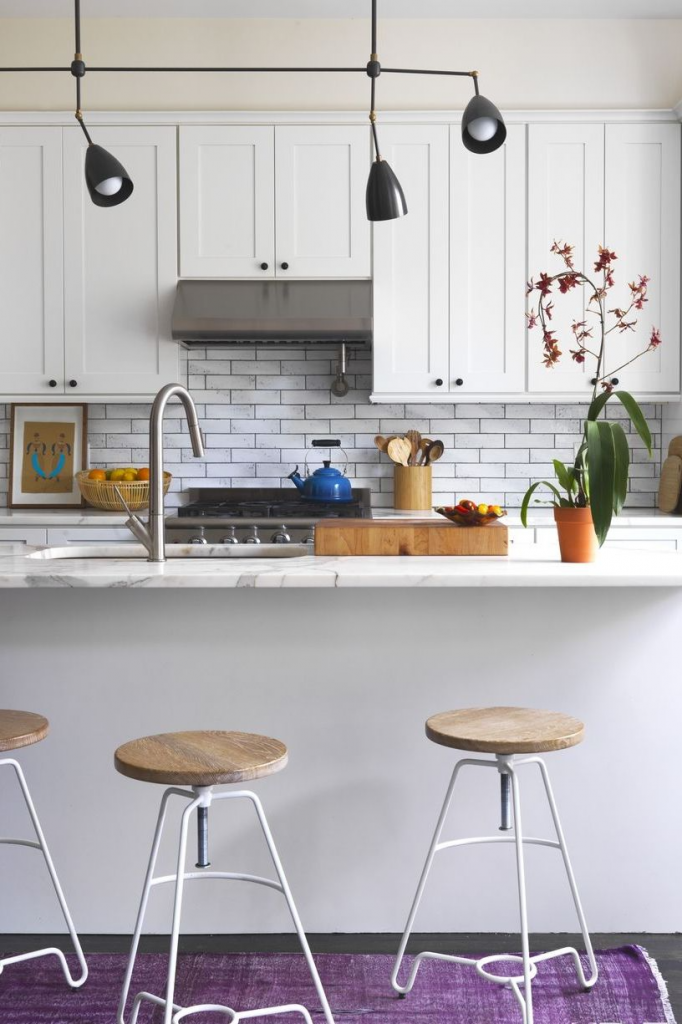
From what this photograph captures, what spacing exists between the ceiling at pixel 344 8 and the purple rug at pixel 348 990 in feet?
12.2

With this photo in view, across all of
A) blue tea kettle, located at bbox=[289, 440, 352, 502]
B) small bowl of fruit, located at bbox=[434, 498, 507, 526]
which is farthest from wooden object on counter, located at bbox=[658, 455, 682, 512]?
small bowl of fruit, located at bbox=[434, 498, 507, 526]

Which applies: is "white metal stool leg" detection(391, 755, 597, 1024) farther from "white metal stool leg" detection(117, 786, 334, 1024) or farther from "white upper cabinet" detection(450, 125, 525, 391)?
"white upper cabinet" detection(450, 125, 525, 391)

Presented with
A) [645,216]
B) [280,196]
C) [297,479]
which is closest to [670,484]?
[645,216]

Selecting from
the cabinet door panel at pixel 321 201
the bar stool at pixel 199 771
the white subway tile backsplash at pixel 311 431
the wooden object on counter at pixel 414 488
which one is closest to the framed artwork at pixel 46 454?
the white subway tile backsplash at pixel 311 431

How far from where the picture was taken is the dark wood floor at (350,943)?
2.47 meters

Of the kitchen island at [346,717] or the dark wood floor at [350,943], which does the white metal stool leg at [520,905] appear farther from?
the kitchen island at [346,717]

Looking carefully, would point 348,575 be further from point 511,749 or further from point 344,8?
point 344,8

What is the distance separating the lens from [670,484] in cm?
430

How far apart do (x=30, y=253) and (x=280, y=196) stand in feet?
3.63

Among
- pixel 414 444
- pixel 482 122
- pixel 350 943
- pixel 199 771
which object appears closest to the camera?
pixel 199 771

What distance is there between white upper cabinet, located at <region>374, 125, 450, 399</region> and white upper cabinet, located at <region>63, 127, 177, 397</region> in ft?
2.95

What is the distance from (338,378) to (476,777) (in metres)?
2.42

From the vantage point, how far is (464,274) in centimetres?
428

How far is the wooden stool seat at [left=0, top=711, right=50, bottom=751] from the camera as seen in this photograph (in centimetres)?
203
